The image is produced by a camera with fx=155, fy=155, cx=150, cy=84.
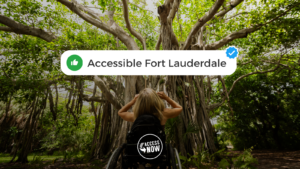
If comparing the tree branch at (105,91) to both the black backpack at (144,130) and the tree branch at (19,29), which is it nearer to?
the tree branch at (19,29)

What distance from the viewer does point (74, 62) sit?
2.97m

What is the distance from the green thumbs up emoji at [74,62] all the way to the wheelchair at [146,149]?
220cm

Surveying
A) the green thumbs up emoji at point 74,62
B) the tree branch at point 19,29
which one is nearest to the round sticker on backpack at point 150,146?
the green thumbs up emoji at point 74,62

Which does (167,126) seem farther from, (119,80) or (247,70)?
(247,70)

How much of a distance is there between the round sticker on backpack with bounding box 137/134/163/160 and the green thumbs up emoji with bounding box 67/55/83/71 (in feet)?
7.55

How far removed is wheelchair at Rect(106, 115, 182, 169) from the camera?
42.1 inches

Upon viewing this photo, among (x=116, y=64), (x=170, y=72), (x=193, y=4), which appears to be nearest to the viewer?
(x=116, y=64)

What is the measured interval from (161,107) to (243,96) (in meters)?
7.35

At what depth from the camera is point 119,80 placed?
5.72 metres

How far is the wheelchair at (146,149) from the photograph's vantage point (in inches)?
42.1

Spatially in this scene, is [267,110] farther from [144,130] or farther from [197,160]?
[144,130]

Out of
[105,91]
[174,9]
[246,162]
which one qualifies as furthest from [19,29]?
[246,162]

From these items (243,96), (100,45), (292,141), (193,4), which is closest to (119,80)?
(100,45)

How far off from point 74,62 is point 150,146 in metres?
2.53
